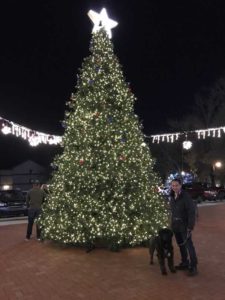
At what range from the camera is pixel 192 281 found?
6566 mm

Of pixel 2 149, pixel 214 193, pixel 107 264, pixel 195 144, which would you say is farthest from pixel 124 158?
pixel 2 149

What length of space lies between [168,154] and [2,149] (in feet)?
68.3

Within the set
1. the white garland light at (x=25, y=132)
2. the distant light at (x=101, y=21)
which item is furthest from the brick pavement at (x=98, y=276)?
the white garland light at (x=25, y=132)

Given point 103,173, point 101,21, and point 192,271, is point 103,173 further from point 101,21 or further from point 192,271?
point 101,21

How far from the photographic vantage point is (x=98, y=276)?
6957mm

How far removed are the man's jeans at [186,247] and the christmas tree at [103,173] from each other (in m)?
1.90

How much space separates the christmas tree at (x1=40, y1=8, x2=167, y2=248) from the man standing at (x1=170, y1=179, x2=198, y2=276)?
2.00 metres

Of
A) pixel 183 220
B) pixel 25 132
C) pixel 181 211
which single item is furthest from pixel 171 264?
pixel 25 132

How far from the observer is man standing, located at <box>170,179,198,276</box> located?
22.6 ft

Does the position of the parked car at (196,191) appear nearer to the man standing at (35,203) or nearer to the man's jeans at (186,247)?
the man standing at (35,203)

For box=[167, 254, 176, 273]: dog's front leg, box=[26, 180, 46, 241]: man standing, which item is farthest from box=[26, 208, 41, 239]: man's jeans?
box=[167, 254, 176, 273]: dog's front leg

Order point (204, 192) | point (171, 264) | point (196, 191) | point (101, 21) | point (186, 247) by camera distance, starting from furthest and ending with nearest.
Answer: point (204, 192) < point (196, 191) < point (101, 21) < point (186, 247) < point (171, 264)

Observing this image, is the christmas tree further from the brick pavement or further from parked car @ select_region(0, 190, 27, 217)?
parked car @ select_region(0, 190, 27, 217)

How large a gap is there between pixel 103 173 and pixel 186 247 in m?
2.71
